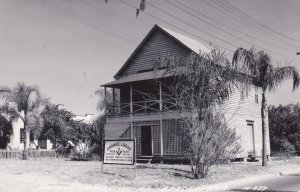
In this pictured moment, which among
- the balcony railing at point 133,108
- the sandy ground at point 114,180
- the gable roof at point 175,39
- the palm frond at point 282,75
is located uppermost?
the gable roof at point 175,39

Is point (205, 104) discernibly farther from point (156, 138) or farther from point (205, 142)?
point (156, 138)

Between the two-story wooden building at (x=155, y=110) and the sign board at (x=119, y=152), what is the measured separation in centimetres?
617

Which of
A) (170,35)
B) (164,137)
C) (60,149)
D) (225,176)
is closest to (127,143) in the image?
(225,176)

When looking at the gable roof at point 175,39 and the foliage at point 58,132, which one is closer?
the gable roof at point 175,39

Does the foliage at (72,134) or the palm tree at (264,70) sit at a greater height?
the palm tree at (264,70)

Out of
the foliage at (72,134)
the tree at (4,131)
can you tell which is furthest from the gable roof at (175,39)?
the tree at (4,131)

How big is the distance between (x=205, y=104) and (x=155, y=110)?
10206mm

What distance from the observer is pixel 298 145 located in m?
35.8

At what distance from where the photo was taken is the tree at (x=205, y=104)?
16406 mm

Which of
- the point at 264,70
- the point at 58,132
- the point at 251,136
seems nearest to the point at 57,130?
the point at 58,132

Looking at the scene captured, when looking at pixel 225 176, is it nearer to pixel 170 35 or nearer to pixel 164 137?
pixel 164 137

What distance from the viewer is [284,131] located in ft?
121

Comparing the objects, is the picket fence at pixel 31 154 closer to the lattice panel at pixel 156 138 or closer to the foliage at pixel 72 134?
the foliage at pixel 72 134

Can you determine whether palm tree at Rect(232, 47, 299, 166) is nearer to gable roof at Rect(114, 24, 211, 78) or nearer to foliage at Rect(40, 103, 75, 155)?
gable roof at Rect(114, 24, 211, 78)
